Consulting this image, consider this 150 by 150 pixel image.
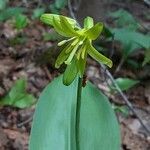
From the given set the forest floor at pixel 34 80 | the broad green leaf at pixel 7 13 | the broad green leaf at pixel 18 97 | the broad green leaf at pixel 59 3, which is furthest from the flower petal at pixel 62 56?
the broad green leaf at pixel 7 13

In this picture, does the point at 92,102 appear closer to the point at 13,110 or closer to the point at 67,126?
the point at 67,126

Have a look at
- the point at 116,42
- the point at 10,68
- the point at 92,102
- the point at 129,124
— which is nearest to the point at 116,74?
the point at 116,42

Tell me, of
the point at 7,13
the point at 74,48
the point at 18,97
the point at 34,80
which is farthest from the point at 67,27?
the point at 7,13

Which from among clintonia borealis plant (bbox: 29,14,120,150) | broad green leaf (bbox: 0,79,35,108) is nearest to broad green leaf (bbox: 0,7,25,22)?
broad green leaf (bbox: 0,79,35,108)

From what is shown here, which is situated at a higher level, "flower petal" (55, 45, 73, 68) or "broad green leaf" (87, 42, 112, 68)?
"flower petal" (55, 45, 73, 68)

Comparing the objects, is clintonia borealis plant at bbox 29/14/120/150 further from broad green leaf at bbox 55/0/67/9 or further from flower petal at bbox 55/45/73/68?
broad green leaf at bbox 55/0/67/9

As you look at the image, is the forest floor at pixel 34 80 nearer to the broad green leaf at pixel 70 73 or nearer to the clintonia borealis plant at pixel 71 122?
the clintonia borealis plant at pixel 71 122

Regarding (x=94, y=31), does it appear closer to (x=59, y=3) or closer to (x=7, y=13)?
(x=59, y=3)
